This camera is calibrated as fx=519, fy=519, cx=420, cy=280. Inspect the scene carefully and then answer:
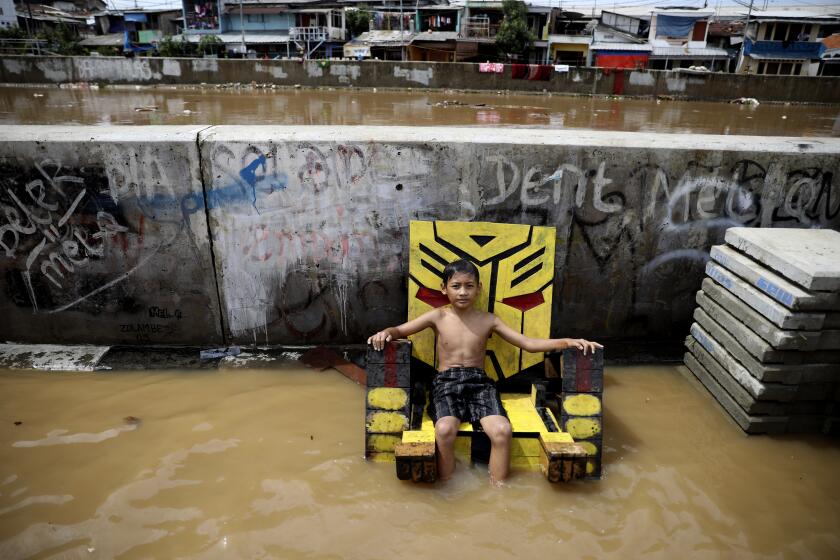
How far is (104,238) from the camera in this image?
3895mm

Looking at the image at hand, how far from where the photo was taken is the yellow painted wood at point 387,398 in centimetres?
310

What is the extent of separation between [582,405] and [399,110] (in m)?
14.8

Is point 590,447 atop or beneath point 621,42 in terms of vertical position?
beneath

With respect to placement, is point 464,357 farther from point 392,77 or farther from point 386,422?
point 392,77

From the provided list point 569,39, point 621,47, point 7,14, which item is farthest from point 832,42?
point 7,14

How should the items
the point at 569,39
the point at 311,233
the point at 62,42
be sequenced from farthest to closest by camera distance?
the point at 569,39
the point at 62,42
the point at 311,233

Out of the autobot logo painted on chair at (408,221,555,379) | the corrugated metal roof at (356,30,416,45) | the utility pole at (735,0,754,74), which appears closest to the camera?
the autobot logo painted on chair at (408,221,555,379)

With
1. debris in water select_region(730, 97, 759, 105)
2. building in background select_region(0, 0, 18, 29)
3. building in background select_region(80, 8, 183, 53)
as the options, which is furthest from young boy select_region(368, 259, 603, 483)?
building in background select_region(0, 0, 18, 29)

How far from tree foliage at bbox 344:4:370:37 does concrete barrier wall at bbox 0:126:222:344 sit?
43994mm

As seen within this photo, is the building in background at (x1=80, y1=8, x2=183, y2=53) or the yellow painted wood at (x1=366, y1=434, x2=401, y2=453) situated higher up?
the building in background at (x1=80, y1=8, x2=183, y2=53)

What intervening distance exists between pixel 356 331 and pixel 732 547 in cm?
281

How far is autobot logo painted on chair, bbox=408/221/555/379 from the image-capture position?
3.62 meters

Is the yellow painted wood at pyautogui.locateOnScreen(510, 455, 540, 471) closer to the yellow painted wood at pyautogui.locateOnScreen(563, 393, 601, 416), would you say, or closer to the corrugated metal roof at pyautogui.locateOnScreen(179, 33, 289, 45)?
the yellow painted wood at pyautogui.locateOnScreen(563, 393, 601, 416)

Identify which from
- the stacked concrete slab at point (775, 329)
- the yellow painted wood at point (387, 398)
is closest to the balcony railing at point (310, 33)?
the stacked concrete slab at point (775, 329)
